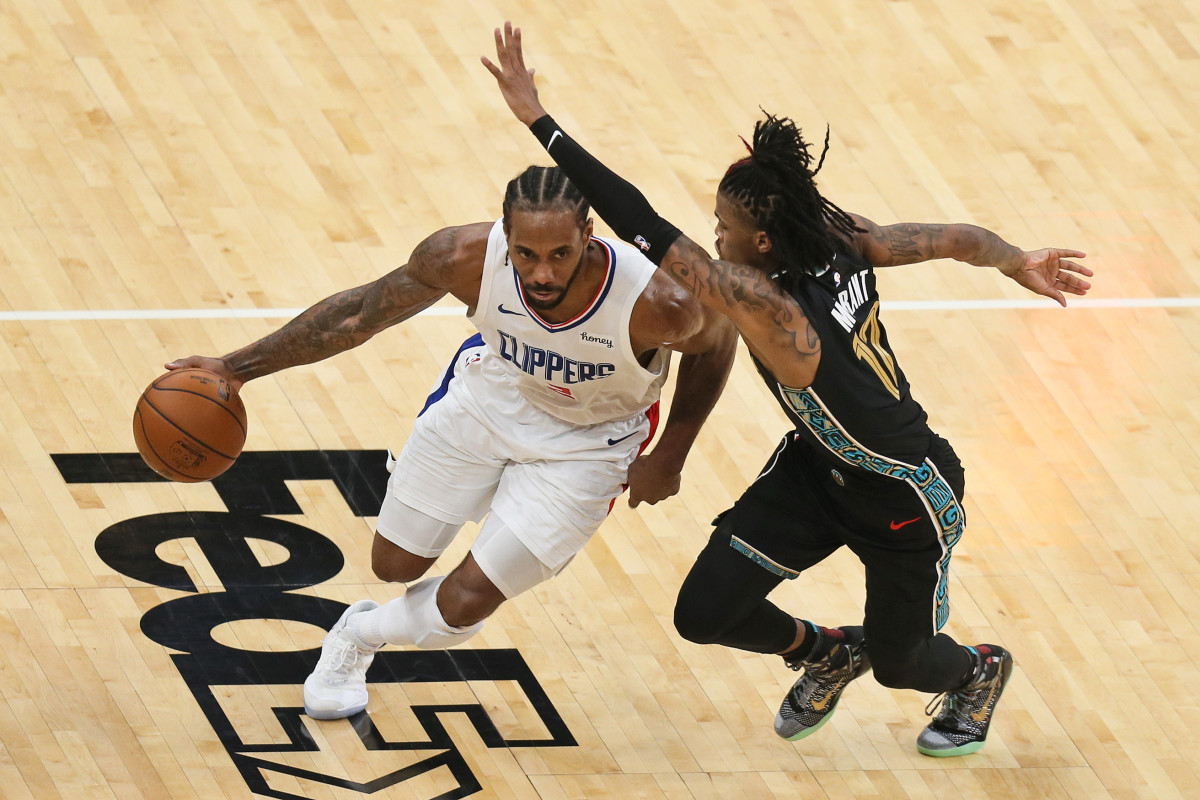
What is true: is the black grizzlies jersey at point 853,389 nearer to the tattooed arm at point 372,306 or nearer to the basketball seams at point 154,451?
the tattooed arm at point 372,306

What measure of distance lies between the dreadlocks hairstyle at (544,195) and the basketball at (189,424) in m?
1.24

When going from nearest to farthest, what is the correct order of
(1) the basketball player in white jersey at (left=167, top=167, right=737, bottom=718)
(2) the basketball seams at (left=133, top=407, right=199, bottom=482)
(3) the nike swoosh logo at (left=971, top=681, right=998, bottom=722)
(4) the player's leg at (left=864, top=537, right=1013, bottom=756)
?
(1) the basketball player in white jersey at (left=167, top=167, right=737, bottom=718), (4) the player's leg at (left=864, top=537, right=1013, bottom=756), (2) the basketball seams at (left=133, top=407, right=199, bottom=482), (3) the nike swoosh logo at (left=971, top=681, right=998, bottom=722)

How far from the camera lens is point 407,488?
18.5 ft

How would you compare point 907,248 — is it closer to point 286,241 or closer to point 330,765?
point 330,765

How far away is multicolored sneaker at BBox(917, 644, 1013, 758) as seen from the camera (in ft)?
19.0

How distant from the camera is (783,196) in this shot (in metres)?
4.82

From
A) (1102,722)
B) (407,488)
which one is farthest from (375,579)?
(1102,722)

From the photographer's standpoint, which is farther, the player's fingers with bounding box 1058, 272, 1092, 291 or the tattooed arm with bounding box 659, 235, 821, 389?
the player's fingers with bounding box 1058, 272, 1092, 291

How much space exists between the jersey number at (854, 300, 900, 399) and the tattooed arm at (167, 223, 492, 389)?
1.21 m

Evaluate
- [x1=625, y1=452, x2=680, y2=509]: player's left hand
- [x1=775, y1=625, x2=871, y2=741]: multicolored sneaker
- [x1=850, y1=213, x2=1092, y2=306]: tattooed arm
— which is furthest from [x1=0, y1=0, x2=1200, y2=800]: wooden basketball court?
[x1=850, y1=213, x2=1092, y2=306]: tattooed arm

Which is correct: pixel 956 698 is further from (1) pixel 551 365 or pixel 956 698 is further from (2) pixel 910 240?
(1) pixel 551 365

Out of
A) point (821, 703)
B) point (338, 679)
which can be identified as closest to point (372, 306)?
point (338, 679)

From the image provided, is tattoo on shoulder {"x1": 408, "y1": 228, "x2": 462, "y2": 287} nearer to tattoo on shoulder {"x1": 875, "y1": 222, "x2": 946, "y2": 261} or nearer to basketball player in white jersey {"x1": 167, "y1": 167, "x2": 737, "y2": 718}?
basketball player in white jersey {"x1": 167, "y1": 167, "x2": 737, "y2": 718}

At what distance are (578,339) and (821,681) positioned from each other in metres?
1.55
